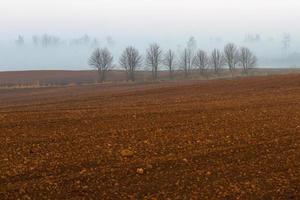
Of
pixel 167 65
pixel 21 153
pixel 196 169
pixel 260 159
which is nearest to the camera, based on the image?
pixel 196 169

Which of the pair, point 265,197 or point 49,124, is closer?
point 265,197

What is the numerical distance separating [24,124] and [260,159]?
26.4 ft

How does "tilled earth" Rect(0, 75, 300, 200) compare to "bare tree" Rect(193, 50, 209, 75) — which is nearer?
"tilled earth" Rect(0, 75, 300, 200)

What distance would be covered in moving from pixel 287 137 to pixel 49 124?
6989 mm

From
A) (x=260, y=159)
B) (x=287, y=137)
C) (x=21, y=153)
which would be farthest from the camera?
(x=287, y=137)

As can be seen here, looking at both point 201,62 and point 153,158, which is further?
point 201,62

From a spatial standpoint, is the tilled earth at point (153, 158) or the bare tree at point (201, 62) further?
the bare tree at point (201, 62)

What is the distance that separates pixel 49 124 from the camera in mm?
15250

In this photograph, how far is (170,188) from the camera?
314 inches

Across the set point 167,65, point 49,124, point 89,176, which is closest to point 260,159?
point 89,176

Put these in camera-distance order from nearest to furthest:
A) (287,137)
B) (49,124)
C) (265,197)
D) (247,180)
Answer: (265,197) → (247,180) → (287,137) → (49,124)

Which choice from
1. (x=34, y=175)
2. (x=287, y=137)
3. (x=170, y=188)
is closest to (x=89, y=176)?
(x=34, y=175)

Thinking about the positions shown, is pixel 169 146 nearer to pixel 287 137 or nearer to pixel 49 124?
pixel 287 137

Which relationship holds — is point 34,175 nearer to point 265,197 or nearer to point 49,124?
point 265,197
